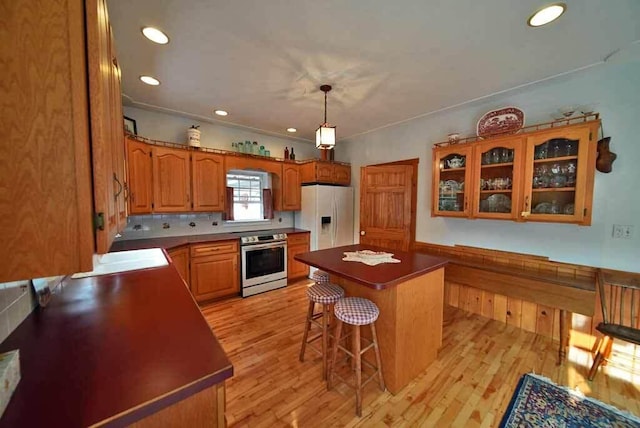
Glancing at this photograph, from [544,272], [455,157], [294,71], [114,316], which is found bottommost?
[544,272]

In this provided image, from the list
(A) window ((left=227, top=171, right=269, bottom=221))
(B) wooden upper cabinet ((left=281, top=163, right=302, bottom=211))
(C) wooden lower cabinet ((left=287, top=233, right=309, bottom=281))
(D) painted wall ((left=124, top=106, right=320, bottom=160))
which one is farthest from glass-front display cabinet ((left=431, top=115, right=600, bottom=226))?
(A) window ((left=227, top=171, right=269, bottom=221))

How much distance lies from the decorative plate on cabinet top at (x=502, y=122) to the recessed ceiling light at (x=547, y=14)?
1055mm

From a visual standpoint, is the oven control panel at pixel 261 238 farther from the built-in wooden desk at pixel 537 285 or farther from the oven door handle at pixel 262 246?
the built-in wooden desk at pixel 537 285

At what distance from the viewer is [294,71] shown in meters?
2.25

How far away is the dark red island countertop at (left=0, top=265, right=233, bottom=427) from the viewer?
0.62 meters

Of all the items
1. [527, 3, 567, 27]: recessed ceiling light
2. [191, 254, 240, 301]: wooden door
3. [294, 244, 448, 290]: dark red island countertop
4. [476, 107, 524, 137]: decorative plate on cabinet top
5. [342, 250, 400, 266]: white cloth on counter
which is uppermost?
[527, 3, 567, 27]: recessed ceiling light

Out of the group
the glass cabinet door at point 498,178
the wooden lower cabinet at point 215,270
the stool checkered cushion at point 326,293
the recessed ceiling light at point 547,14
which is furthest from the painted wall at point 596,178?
the wooden lower cabinet at point 215,270

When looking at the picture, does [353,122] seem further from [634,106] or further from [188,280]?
[188,280]

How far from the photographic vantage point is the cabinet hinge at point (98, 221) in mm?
655

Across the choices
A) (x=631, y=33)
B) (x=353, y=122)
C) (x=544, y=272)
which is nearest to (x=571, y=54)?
(x=631, y=33)

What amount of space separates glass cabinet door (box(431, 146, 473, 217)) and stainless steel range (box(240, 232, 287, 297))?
2.39 meters

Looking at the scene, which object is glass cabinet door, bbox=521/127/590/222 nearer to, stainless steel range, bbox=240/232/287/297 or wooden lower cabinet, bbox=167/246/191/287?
stainless steel range, bbox=240/232/287/297

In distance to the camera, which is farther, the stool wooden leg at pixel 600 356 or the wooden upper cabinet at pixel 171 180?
the wooden upper cabinet at pixel 171 180

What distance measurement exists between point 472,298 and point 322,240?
2362 millimetres
